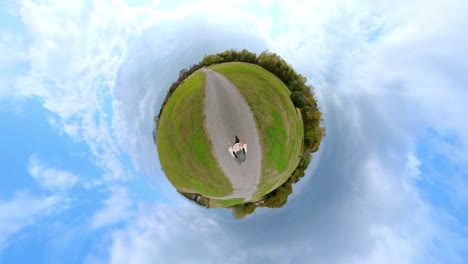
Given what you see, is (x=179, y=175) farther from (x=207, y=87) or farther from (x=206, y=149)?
(x=207, y=87)

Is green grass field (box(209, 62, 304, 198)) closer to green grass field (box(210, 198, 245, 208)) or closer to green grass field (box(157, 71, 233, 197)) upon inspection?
green grass field (box(210, 198, 245, 208))

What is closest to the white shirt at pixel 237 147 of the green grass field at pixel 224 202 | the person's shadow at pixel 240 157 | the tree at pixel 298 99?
the person's shadow at pixel 240 157

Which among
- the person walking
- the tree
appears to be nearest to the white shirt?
the person walking

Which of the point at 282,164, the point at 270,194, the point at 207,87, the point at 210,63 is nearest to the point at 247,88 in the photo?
the point at 207,87

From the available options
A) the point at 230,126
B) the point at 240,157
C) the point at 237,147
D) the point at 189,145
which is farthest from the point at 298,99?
the point at 189,145

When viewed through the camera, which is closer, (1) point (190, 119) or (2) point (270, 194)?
(1) point (190, 119)

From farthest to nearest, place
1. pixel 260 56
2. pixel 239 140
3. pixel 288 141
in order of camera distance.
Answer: pixel 260 56 → pixel 288 141 → pixel 239 140
